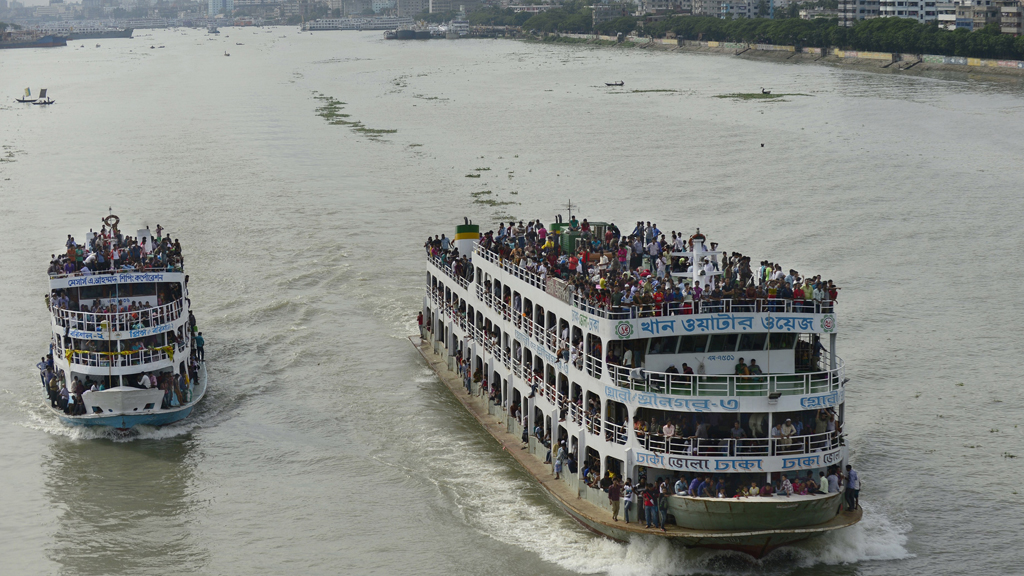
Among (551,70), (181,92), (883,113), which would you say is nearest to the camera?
(883,113)

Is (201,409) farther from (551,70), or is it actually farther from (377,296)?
(551,70)

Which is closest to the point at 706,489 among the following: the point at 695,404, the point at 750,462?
the point at 750,462

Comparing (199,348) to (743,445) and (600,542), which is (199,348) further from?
(743,445)

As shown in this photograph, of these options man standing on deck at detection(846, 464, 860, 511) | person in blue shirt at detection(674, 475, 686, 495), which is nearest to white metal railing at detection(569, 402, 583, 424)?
person in blue shirt at detection(674, 475, 686, 495)

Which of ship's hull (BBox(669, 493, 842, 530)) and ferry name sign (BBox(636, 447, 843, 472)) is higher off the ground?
ferry name sign (BBox(636, 447, 843, 472))

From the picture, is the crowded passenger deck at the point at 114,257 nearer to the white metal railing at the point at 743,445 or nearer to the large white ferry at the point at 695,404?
the large white ferry at the point at 695,404

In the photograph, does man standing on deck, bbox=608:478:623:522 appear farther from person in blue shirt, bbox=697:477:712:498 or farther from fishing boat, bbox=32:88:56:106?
fishing boat, bbox=32:88:56:106

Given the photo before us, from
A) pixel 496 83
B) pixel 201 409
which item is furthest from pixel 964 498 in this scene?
pixel 496 83
